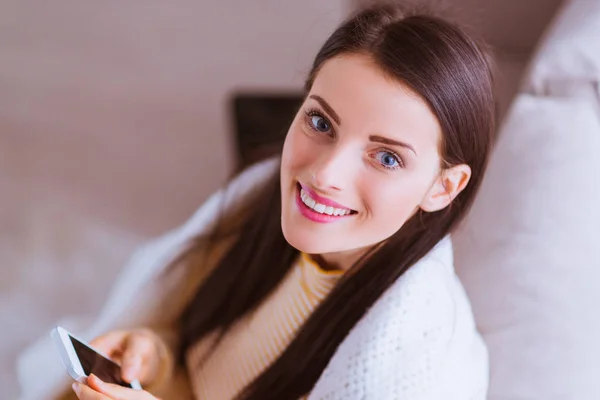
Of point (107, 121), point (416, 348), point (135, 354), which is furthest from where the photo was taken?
point (107, 121)

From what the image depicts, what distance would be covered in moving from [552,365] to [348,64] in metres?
0.46

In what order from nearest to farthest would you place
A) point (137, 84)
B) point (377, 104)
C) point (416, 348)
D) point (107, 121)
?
point (377, 104), point (416, 348), point (107, 121), point (137, 84)

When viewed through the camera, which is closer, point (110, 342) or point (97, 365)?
point (97, 365)

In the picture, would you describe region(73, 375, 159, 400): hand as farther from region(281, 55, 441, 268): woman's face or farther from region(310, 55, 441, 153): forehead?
region(310, 55, 441, 153): forehead

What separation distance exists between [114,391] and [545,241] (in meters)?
0.57

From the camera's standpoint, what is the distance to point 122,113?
1754mm

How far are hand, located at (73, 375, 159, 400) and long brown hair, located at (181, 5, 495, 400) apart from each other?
0.18 meters

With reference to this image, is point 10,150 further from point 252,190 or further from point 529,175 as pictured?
point 529,175

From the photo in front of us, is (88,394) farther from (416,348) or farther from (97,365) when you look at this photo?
(416,348)

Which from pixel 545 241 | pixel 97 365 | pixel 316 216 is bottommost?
pixel 545 241

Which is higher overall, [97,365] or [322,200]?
[322,200]

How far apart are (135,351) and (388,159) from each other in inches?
16.2

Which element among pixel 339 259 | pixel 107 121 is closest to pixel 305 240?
pixel 339 259

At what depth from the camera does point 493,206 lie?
0.96 m
